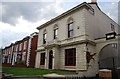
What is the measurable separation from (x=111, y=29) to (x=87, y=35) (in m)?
7.82

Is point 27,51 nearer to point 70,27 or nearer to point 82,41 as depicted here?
point 70,27

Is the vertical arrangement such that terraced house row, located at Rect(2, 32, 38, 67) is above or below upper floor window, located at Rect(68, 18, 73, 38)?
below

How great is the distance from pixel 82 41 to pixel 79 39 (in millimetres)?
749

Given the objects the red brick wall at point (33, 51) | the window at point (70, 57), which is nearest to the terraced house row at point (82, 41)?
the window at point (70, 57)

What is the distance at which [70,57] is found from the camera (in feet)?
59.4

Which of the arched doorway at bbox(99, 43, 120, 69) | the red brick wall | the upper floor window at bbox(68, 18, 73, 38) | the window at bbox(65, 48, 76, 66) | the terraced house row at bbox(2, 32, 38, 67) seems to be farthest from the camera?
the terraced house row at bbox(2, 32, 38, 67)

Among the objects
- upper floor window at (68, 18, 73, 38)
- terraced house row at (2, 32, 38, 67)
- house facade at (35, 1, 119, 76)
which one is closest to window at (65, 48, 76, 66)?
house facade at (35, 1, 119, 76)

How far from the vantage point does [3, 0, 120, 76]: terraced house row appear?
1634cm

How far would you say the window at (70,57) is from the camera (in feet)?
57.8

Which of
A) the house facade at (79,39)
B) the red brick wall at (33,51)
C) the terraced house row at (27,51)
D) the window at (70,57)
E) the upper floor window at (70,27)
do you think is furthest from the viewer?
the terraced house row at (27,51)

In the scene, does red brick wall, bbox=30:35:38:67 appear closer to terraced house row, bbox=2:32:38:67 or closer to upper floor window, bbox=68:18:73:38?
terraced house row, bbox=2:32:38:67

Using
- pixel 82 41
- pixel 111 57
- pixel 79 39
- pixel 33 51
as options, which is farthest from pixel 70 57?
pixel 33 51

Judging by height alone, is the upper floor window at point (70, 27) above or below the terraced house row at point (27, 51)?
above

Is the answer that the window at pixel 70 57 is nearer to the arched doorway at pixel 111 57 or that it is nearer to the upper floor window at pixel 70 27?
the upper floor window at pixel 70 27
